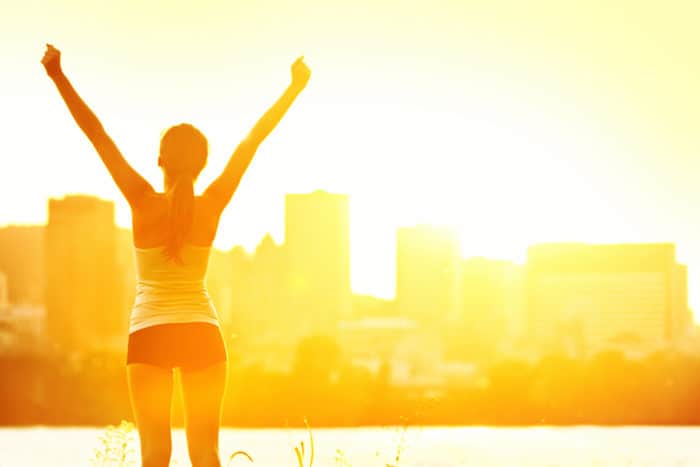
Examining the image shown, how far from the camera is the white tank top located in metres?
5.59

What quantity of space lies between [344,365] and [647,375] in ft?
119

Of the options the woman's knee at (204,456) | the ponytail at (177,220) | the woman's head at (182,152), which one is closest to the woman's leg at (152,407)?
the woman's knee at (204,456)

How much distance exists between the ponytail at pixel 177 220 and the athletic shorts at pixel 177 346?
0.32 m

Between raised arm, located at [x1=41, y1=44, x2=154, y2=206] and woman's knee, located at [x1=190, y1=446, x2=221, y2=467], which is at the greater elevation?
raised arm, located at [x1=41, y1=44, x2=154, y2=206]

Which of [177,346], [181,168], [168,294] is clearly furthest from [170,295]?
[181,168]

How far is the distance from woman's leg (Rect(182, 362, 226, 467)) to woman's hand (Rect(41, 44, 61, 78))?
1.46 m

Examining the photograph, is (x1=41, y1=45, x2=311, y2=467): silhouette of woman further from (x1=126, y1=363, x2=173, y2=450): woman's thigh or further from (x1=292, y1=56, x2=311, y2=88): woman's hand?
(x1=292, y1=56, x2=311, y2=88): woman's hand

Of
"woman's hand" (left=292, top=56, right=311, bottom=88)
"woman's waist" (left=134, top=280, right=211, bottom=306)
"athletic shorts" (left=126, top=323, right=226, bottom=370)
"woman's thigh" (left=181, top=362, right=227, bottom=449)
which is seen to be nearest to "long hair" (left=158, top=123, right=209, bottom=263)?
"woman's waist" (left=134, top=280, right=211, bottom=306)

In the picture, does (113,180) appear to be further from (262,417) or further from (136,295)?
(262,417)

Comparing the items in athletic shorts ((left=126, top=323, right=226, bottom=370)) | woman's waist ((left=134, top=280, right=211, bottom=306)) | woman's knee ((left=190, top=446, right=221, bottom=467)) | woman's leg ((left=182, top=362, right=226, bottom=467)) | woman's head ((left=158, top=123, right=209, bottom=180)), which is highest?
woman's head ((left=158, top=123, right=209, bottom=180))

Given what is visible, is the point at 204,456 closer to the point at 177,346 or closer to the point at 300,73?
the point at 177,346

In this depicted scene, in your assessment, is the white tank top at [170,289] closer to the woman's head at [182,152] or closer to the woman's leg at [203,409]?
the woman's leg at [203,409]

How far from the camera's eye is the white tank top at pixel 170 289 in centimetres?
559

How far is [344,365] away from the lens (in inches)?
6053
